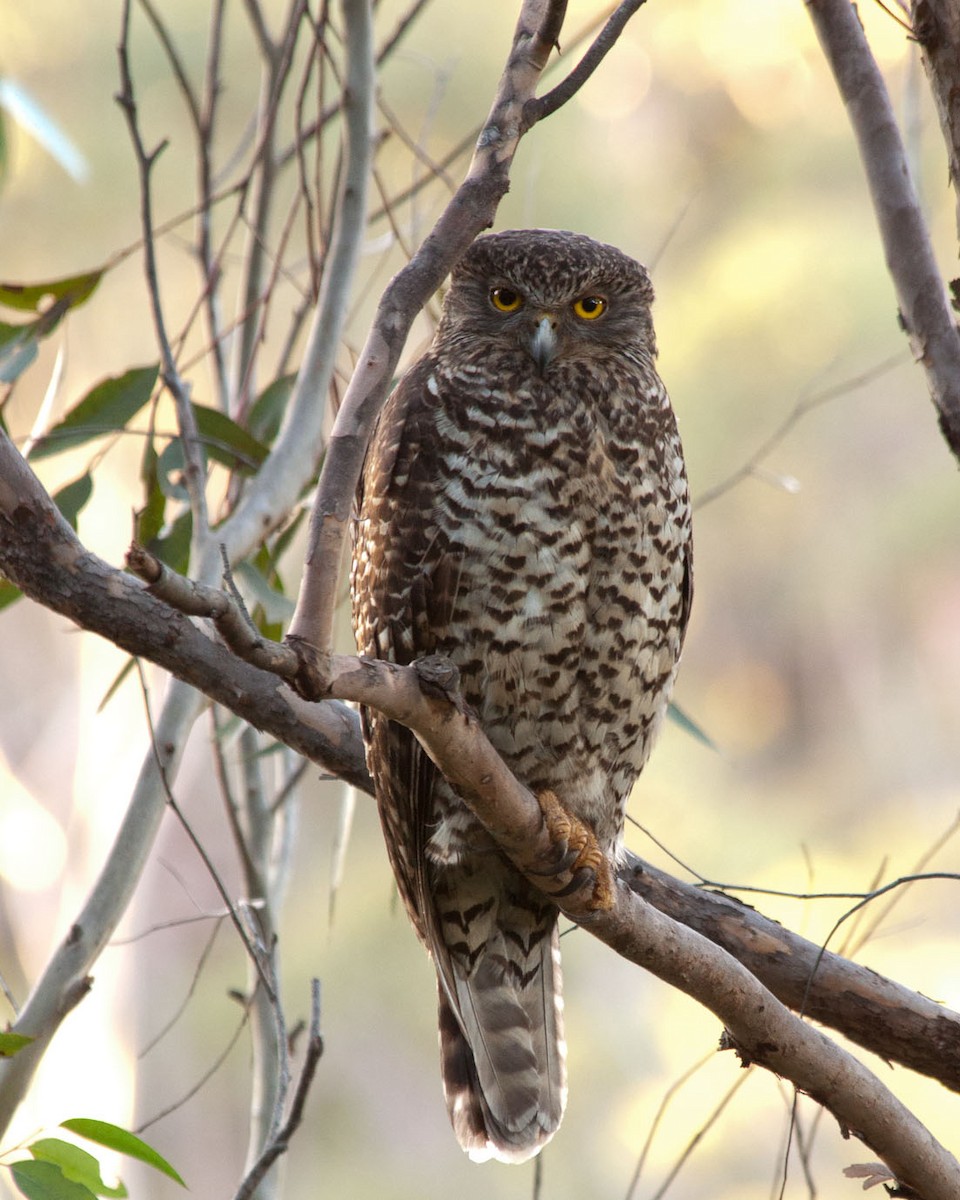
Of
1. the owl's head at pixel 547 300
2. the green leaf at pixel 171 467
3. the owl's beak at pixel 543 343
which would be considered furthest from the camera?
the green leaf at pixel 171 467

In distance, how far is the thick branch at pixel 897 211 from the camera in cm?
204

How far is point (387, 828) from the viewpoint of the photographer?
2.46m

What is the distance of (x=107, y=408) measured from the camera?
9.14ft

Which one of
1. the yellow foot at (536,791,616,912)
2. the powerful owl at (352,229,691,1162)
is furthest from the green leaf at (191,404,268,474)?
the yellow foot at (536,791,616,912)

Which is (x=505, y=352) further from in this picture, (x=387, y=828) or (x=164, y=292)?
(x=164, y=292)

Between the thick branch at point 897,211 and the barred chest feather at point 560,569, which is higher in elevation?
the thick branch at point 897,211

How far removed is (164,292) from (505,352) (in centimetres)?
929

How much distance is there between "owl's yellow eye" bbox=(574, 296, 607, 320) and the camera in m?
2.60

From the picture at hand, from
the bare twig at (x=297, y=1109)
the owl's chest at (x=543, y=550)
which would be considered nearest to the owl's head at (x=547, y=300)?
the owl's chest at (x=543, y=550)

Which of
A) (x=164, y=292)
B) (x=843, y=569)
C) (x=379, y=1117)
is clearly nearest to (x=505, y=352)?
(x=164, y=292)

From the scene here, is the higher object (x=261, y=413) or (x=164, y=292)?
(x=164, y=292)

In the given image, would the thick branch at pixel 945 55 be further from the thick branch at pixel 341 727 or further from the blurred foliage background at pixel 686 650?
the blurred foliage background at pixel 686 650

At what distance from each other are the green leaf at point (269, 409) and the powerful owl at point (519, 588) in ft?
1.72

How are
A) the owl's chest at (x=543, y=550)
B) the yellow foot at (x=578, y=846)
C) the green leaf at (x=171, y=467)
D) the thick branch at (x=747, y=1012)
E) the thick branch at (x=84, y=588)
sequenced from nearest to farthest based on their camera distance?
1. the thick branch at (x=84, y=588)
2. the thick branch at (x=747, y=1012)
3. the yellow foot at (x=578, y=846)
4. the owl's chest at (x=543, y=550)
5. the green leaf at (x=171, y=467)
